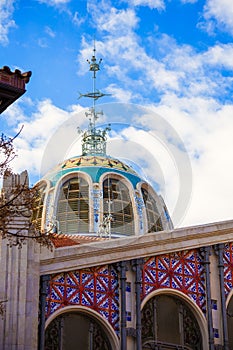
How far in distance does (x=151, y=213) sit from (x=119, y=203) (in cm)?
243

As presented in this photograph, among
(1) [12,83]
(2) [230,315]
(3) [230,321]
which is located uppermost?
(1) [12,83]

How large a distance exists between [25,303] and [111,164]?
2015 centimetres

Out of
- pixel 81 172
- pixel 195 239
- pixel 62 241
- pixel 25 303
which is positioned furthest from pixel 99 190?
pixel 25 303

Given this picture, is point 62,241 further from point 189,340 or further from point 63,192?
point 63,192

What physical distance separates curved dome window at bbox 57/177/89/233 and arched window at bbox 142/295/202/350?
46.8 feet

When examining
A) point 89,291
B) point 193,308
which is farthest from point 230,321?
point 89,291

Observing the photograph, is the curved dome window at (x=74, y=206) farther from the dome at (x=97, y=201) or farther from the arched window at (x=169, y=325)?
the arched window at (x=169, y=325)

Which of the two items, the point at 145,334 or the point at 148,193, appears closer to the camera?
the point at 145,334

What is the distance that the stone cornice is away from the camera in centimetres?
2202

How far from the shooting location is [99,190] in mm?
39125

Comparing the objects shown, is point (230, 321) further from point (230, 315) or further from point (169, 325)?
point (169, 325)

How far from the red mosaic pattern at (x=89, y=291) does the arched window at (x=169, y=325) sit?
3.31 ft

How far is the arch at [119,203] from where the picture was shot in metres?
38.7

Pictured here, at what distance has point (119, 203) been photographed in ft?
129
